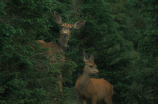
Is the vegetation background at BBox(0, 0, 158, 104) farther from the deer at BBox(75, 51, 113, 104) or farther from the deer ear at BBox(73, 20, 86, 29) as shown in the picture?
the deer ear at BBox(73, 20, 86, 29)

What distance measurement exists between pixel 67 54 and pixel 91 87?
8.71 feet

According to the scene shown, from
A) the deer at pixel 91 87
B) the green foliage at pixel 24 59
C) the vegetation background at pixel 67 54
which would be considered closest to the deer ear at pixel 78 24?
the vegetation background at pixel 67 54

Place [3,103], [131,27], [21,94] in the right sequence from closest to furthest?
[3,103]
[21,94]
[131,27]

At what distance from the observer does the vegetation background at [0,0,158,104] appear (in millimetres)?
8570

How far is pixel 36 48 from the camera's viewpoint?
10.1 meters

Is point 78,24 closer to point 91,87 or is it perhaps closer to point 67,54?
point 67,54

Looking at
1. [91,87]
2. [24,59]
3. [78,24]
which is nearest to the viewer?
[24,59]

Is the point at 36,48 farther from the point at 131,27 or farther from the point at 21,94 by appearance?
the point at 131,27

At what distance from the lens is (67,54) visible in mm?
15633

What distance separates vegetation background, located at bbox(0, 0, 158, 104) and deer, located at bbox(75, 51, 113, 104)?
1.85 ft

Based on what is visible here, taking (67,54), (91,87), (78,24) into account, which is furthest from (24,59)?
(67,54)

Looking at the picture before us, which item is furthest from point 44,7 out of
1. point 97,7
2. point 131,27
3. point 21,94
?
point 131,27

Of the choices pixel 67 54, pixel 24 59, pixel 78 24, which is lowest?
pixel 24 59

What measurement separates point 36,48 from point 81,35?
6503 mm
